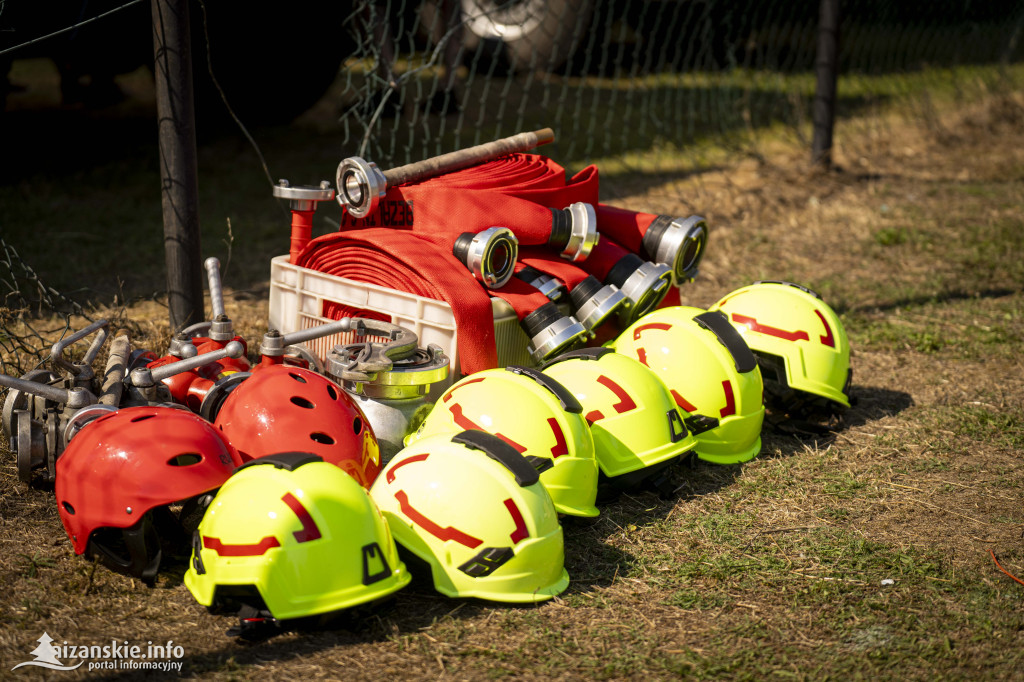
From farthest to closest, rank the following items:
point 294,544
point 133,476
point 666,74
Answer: point 666,74
point 133,476
point 294,544

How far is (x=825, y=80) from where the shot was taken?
329 inches

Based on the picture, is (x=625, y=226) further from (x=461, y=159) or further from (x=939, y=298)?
(x=939, y=298)

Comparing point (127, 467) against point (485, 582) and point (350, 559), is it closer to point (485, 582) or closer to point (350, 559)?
point (350, 559)

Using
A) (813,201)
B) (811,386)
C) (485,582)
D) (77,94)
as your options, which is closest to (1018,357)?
(811,386)

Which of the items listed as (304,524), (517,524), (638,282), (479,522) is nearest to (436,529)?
(479,522)

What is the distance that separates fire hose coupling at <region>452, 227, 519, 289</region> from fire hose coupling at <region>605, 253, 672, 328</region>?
54 centimetres

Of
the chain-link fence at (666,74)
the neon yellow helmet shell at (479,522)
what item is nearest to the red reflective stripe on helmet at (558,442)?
the neon yellow helmet shell at (479,522)

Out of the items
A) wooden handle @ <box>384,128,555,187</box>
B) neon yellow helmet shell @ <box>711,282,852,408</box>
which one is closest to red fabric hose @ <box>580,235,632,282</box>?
neon yellow helmet shell @ <box>711,282,852,408</box>

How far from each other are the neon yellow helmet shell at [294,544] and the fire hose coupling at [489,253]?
1350 millimetres

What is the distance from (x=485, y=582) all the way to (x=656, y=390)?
3.60 feet

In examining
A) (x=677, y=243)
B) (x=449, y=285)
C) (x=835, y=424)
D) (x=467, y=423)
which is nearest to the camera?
(x=467, y=423)

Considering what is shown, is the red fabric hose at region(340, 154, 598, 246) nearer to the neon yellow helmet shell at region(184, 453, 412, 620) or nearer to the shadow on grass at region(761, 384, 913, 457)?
the shadow on grass at region(761, 384, 913, 457)

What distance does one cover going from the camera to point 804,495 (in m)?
3.63

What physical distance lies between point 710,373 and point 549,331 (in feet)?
2.21
